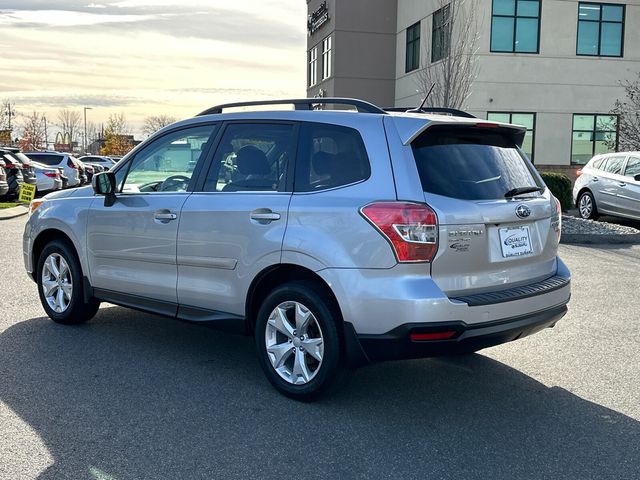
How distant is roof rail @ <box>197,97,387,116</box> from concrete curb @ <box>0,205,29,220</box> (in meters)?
12.0

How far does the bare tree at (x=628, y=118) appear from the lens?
2564cm

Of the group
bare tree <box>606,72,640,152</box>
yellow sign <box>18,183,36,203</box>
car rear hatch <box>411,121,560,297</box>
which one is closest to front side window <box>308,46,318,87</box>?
bare tree <box>606,72,640,152</box>

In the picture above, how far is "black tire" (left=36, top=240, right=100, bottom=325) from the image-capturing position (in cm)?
614

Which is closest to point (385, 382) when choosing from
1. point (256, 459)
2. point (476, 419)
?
point (476, 419)

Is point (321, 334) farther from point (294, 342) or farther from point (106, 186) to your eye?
point (106, 186)

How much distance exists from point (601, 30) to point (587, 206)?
1593 centimetres

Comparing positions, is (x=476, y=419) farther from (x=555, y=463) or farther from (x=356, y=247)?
(x=356, y=247)

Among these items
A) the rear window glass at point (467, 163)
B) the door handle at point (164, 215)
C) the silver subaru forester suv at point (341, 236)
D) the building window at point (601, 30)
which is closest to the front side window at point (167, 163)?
the silver subaru forester suv at point (341, 236)

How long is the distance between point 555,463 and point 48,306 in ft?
15.3

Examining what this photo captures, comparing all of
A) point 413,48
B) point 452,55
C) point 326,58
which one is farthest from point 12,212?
point 326,58

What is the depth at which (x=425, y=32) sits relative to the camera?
31.4 m

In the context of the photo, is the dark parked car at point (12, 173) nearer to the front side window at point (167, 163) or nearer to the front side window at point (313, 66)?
the front side window at point (167, 163)

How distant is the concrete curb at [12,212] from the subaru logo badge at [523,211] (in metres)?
13.9

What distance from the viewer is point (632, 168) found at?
48.2 feet
